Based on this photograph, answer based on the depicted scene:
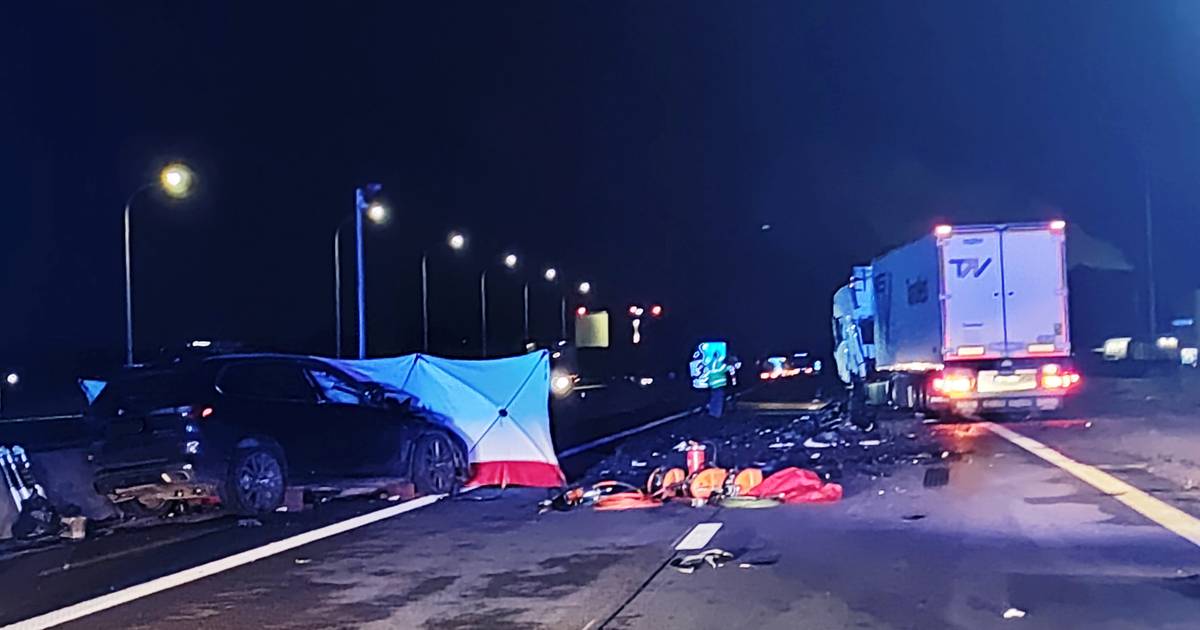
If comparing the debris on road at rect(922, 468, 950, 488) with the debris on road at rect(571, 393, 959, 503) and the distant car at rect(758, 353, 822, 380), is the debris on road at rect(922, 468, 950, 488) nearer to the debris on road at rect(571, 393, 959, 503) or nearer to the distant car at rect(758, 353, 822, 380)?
the debris on road at rect(571, 393, 959, 503)

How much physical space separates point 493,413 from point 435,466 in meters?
1.13

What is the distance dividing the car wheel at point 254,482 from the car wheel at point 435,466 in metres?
1.96

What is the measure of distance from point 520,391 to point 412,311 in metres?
69.9

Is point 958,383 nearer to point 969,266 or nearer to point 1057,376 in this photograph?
point 1057,376

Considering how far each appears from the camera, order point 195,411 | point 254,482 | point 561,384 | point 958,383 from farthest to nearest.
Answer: point 561,384 → point 958,383 → point 254,482 → point 195,411

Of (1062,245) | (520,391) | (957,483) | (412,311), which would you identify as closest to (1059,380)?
(1062,245)

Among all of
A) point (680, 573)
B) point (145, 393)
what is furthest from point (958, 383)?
point (680, 573)

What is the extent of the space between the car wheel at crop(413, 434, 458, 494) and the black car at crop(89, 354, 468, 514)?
0.04 metres

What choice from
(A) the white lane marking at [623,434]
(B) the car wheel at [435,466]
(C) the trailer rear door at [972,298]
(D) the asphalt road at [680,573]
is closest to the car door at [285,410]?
(D) the asphalt road at [680,573]

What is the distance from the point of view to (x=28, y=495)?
48.3ft

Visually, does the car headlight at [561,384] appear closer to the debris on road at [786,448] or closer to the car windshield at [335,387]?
the debris on road at [786,448]

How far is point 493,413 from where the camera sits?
18.6 m

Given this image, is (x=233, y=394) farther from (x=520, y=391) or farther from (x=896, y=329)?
(x=896, y=329)

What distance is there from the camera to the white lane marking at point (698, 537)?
1249cm
